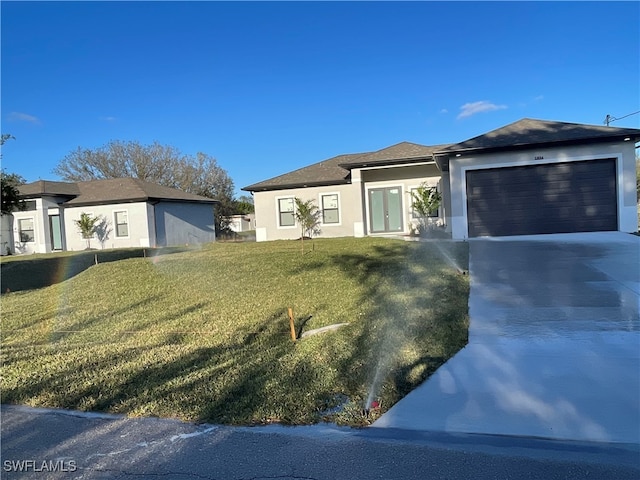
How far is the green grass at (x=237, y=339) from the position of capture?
4.70 m

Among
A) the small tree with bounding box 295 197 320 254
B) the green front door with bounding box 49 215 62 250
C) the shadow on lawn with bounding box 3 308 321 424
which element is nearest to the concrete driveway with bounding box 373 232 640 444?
the shadow on lawn with bounding box 3 308 321 424

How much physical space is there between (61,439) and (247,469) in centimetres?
181

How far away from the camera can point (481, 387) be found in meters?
4.57

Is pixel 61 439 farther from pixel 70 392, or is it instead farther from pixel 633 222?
pixel 633 222

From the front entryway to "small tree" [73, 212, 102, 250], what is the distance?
610 inches

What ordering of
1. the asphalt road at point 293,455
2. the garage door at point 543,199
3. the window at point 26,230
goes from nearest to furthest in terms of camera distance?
the asphalt road at point 293,455, the garage door at point 543,199, the window at point 26,230

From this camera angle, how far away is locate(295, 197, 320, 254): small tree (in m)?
23.2

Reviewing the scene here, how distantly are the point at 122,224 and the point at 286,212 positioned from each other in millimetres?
9533

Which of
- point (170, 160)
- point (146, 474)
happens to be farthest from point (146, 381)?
point (170, 160)

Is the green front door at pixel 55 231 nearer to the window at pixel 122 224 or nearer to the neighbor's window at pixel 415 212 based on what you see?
the window at pixel 122 224

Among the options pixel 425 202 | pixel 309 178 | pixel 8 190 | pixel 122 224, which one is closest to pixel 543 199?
pixel 425 202

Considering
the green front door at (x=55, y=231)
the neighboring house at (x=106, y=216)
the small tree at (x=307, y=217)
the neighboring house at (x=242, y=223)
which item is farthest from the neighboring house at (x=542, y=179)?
the neighboring house at (x=242, y=223)

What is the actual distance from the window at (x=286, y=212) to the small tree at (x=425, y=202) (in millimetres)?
6120

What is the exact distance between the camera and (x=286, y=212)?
954 inches
